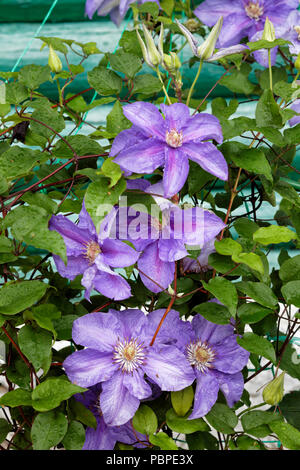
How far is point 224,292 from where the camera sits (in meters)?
0.61

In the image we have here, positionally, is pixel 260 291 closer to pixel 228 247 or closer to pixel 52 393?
pixel 228 247

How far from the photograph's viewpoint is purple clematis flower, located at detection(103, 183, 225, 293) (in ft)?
2.03

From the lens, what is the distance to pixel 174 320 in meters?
0.69

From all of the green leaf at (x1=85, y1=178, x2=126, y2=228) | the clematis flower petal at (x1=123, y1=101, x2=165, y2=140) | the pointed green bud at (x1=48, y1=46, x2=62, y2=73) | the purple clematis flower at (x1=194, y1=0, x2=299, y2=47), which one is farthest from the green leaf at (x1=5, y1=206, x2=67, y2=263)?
the purple clematis flower at (x1=194, y1=0, x2=299, y2=47)

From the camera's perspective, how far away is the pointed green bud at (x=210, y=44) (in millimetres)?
662

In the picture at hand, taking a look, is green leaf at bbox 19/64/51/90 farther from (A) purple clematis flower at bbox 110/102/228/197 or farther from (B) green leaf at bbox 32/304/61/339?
(B) green leaf at bbox 32/304/61/339

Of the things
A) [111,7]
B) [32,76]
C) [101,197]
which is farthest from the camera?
[111,7]

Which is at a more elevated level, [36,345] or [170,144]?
[170,144]

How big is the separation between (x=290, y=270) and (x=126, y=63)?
15.4 inches

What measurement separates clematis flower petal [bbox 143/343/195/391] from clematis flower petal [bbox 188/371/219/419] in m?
0.04

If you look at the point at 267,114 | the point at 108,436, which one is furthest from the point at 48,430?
the point at 267,114

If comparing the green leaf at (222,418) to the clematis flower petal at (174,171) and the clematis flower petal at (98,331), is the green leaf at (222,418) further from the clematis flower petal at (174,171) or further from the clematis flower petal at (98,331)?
the clematis flower petal at (174,171)

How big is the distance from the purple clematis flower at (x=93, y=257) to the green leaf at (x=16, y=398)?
0.14 metres
